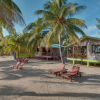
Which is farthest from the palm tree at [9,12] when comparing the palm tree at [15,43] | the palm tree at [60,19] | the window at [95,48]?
the palm tree at [15,43]

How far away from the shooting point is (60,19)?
10500 millimetres

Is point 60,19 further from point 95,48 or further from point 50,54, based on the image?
point 50,54

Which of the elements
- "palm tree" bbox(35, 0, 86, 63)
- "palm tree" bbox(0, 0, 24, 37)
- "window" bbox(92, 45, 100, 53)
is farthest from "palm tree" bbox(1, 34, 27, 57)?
"window" bbox(92, 45, 100, 53)

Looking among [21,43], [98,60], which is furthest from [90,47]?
[21,43]

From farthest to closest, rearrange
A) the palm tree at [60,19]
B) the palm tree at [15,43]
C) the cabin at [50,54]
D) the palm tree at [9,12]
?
the cabin at [50,54] → the palm tree at [15,43] → the palm tree at [60,19] → the palm tree at [9,12]

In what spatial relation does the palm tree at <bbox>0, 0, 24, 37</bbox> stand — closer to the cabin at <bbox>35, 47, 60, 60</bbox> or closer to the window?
the window

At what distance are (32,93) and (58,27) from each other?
7.44 meters

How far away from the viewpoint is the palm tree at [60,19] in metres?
10.1

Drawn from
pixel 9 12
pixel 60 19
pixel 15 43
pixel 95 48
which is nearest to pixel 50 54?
pixel 15 43

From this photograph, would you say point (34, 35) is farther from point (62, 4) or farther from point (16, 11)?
point (16, 11)

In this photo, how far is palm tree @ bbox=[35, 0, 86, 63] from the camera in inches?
396

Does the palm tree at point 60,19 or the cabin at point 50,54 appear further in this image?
the cabin at point 50,54

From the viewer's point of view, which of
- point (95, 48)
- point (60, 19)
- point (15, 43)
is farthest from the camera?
point (15, 43)

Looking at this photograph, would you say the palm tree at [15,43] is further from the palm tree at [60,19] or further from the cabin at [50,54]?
the palm tree at [60,19]
